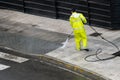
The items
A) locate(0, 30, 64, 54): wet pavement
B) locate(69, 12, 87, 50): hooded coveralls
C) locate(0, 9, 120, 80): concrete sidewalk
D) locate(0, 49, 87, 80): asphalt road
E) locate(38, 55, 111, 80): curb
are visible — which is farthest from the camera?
locate(0, 30, 64, 54): wet pavement

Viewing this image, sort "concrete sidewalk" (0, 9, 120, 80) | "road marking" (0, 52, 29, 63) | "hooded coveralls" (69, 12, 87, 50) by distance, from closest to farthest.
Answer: "concrete sidewalk" (0, 9, 120, 80) < "hooded coveralls" (69, 12, 87, 50) < "road marking" (0, 52, 29, 63)

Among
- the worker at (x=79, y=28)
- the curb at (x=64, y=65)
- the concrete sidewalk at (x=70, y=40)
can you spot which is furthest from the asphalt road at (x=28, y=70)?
the worker at (x=79, y=28)

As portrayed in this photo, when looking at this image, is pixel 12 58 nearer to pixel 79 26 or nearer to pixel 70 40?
pixel 70 40

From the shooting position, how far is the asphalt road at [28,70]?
1448 cm

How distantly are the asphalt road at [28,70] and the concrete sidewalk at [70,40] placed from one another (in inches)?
22.1

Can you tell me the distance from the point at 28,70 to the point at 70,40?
10.0ft

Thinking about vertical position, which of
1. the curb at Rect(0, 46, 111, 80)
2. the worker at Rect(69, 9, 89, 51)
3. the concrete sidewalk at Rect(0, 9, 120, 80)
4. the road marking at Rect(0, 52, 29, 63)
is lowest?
the road marking at Rect(0, 52, 29, 63)

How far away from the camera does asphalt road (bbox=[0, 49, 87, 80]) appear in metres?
14.5

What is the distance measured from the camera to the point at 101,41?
17250 mm

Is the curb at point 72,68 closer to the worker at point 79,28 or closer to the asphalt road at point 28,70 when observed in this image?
the asphalt road at point 28,70

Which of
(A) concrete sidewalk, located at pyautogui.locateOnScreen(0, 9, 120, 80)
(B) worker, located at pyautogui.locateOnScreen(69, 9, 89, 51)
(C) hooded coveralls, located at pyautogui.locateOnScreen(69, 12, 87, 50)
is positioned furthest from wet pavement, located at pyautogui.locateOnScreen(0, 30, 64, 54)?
(C) hooded coveralls, located at pyautogui.locateOnScreen(69, 12, 87, 50)

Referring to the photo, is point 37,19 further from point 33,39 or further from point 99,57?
point 99,57

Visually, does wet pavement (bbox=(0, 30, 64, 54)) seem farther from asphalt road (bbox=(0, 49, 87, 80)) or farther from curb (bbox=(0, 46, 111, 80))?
asphalt road (bbox=(0, 49, 87, 80))

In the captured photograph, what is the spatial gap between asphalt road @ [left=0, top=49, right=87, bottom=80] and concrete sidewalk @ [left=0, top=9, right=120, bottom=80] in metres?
0.56
